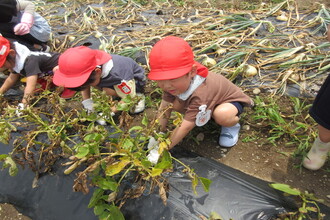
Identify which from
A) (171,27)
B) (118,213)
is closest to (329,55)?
(171,27)

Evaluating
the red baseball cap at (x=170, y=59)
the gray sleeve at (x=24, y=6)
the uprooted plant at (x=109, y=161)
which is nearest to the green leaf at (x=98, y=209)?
the uprooted plant at (x=109, y=161)

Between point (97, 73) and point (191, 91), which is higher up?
point (191, 91)

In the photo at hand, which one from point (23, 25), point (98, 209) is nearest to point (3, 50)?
point (23, 25)

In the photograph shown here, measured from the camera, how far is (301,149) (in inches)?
59.8

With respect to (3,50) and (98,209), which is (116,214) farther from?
(3,50)

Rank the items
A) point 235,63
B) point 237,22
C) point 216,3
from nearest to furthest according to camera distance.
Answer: point 235,63, point 237,22, point 216,3

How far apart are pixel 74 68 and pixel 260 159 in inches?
51.1

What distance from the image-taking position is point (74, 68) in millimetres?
1575

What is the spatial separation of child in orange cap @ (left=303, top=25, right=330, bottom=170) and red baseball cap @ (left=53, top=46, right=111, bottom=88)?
4.20ft

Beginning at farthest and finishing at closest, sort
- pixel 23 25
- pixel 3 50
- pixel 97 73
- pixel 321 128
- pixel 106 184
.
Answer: pixel 23 25 → pixel 3 50 → pixel 97 73 → pixel 321 128 → pixel 106 184

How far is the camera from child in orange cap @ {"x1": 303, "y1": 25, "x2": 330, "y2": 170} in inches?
43.7

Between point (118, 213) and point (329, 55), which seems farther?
point (329, 55)

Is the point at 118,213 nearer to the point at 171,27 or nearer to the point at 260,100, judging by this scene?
the point at 260,100

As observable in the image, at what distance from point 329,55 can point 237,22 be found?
3.27 feet
